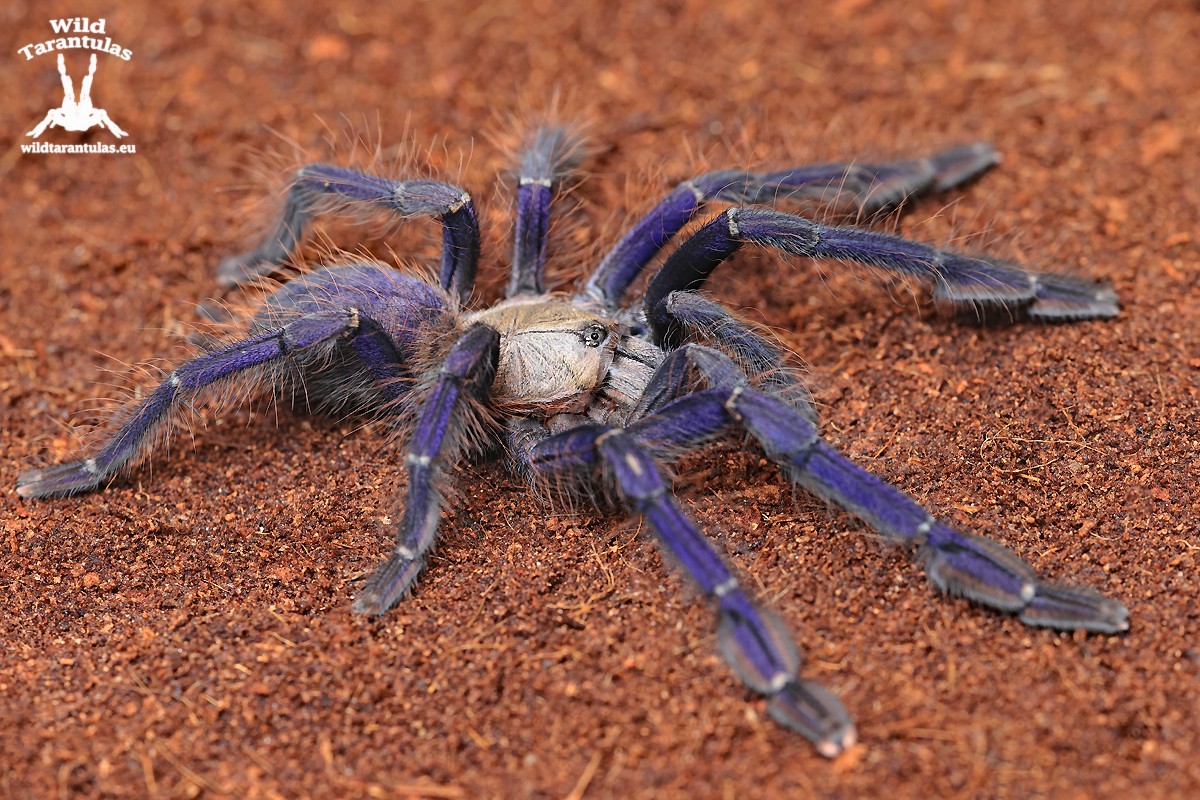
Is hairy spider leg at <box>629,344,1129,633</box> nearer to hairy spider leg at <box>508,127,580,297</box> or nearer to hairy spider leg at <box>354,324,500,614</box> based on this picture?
hairy spider leg at <box>354,324,500,614</box>

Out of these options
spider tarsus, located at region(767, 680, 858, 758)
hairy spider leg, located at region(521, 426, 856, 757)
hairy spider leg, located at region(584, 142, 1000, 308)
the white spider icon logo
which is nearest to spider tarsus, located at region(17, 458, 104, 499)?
hairy spider leg, located at region(521, 426, 856, 757)

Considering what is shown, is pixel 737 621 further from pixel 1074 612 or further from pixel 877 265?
pixel 877 265

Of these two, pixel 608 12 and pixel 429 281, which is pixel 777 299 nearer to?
pixel 429 281

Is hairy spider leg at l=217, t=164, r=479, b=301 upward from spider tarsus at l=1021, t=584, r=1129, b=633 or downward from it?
upward

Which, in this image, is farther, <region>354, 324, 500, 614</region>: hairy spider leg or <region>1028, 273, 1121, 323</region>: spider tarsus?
<region>1028, 273, 1121, 323</region>: spider tarsus

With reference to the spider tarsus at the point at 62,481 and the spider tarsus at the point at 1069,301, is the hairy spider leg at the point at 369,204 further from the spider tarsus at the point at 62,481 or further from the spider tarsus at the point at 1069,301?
the spider tarsus at the point at 1069,301

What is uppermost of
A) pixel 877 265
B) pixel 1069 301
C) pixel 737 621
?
pixel 877 265

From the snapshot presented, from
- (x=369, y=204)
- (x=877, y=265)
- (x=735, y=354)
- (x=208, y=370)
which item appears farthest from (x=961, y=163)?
(x=208, y=370)
